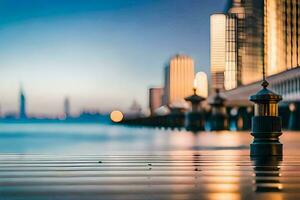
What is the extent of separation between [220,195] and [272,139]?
11050mm

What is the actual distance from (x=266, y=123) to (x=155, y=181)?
28.8 feet

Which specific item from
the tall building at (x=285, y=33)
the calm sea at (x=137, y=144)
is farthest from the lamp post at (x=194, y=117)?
the tall building at (x=285, y=33)

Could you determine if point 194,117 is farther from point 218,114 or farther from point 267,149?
point 267,149

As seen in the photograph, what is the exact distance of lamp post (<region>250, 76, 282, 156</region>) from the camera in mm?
20844

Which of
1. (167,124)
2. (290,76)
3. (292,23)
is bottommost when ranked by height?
(167,124)

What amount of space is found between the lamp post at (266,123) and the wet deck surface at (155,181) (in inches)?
105

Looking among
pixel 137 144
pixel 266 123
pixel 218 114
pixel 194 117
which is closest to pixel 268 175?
pixel 266 123

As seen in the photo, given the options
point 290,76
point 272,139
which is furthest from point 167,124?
point 272,139

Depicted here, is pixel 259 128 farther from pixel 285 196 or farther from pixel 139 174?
pixel 285 196

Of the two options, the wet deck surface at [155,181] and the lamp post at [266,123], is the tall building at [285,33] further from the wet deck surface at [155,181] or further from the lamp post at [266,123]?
the wet deck surface at [155,181]

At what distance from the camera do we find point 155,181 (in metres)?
12.9

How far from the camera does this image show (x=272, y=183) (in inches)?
491

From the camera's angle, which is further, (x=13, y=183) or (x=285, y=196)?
(x=13, y=183)

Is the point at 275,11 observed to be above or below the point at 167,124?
above
